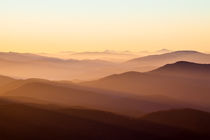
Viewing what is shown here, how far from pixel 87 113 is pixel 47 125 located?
1538 centimetres

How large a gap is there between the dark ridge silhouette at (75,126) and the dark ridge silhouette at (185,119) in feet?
15.3

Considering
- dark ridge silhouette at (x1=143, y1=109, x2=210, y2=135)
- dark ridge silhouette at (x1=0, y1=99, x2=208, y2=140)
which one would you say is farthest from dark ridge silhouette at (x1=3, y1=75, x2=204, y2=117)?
dark ridge silhouette at (x1=0, y1=99, x2=208, y2=140)

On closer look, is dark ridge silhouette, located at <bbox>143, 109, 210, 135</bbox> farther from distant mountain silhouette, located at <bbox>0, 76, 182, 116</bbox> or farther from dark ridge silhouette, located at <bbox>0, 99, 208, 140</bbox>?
distant mountain silhouette, located at <bbox>0, 76, 182, 116</bbox>

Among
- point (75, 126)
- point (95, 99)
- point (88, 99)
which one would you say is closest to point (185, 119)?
point (75, 126)

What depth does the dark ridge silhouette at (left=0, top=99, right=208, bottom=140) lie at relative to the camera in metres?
79.8

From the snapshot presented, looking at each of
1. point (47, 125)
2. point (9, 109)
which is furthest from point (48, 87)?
point (47, 125)

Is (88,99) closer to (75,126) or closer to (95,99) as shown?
(95,99)

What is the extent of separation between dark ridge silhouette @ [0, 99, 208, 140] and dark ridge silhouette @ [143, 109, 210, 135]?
4.67 meters

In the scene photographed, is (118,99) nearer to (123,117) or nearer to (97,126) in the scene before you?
(123,117)

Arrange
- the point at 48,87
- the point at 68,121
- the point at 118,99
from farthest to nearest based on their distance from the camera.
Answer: the point at 48,87
the point at 118,99
the point at 68,121

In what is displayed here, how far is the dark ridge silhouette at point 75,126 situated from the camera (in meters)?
79.8

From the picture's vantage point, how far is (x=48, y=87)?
19625 centimetres

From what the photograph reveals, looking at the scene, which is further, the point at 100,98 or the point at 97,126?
the point at 100,98

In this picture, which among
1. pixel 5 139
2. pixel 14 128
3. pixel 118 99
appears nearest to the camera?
pixel 5 139
